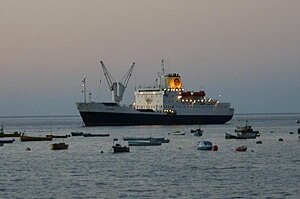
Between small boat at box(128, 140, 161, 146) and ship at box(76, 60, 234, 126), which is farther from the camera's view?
ship at box(76, 60, 234, 126)

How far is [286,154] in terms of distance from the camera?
7656 centimetres

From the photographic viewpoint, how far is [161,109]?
172000 millimetres

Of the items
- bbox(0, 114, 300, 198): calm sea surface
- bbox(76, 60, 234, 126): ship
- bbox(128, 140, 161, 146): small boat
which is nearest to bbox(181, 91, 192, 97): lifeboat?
bbox(76, 60, 234, 126): ship

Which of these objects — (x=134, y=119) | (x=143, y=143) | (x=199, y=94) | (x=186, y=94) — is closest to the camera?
(x=143, y=143)

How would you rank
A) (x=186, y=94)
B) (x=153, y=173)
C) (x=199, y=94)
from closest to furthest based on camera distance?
(x=153, y=173)
(x=186, y=94)
(x=199, y=94)

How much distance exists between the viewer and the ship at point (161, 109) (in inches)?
6457

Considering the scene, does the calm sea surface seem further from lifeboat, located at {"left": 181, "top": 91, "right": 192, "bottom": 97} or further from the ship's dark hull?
lifeboat, located at {"left": 181, "top": 91, "right": 192, "bottom": 97}

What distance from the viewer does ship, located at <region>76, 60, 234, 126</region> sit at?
164 m

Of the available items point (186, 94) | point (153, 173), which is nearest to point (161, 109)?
point (186, 94)

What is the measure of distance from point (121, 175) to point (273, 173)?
11145 mm

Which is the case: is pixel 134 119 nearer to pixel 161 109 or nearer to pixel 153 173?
pixel 161 109

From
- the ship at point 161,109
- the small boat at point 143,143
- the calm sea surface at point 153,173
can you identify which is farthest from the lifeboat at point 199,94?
the calm sea surface at point 153,173

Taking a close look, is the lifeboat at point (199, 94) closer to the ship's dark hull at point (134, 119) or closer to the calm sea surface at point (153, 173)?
the ship's dark hull at point (134, 119)

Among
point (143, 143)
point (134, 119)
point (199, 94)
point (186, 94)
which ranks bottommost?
point (143, 143)
